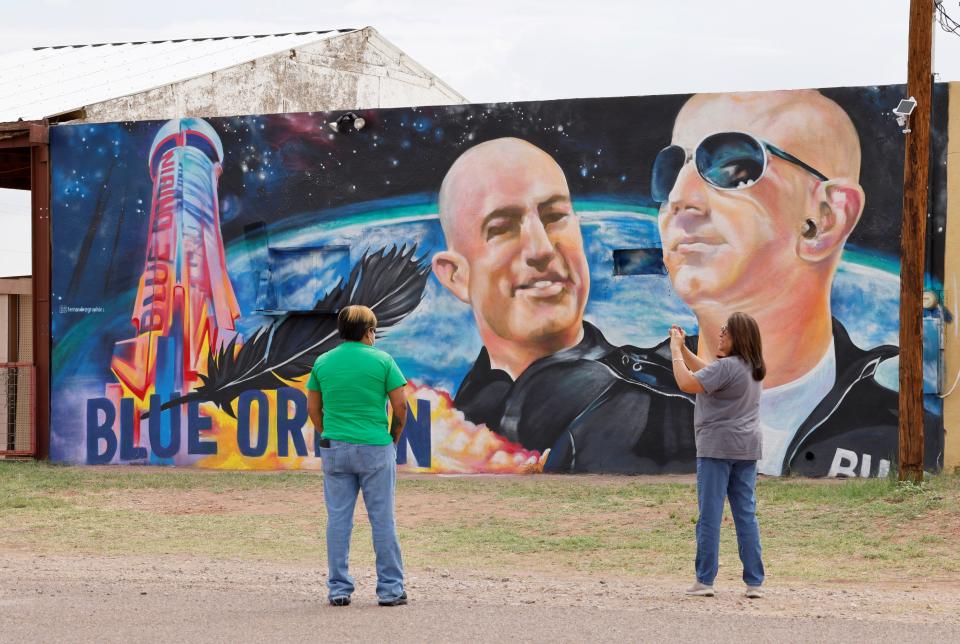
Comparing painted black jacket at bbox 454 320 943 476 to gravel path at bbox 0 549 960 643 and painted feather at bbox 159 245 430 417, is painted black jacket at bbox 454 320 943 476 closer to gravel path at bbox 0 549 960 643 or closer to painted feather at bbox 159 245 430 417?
painted feather at bbox 159 245 430 417

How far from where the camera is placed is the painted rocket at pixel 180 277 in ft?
60.2

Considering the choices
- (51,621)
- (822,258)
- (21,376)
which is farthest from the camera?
(21,376)

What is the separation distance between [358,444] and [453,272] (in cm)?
948

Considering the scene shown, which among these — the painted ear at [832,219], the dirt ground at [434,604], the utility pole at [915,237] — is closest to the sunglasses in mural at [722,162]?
the painted ear at [832,219]

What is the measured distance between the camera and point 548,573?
1012 centimetres

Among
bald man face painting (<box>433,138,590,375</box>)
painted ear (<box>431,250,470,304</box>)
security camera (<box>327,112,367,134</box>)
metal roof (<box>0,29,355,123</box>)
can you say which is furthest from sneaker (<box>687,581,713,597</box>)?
metal roof (<box>0,29,355,123</box>)

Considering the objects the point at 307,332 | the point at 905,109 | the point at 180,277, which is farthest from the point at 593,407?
the point at 180,277

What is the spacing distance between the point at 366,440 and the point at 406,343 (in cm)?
959

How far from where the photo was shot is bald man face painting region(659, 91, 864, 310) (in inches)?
632

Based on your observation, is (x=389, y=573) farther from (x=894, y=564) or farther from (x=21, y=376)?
(x=21, y=376)

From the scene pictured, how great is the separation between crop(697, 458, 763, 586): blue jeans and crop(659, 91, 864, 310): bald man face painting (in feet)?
26.8

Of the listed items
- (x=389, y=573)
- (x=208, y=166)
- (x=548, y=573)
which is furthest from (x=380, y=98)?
(x=389, y=573)

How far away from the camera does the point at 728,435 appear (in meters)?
8.15
